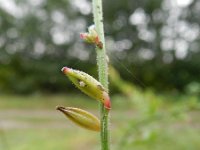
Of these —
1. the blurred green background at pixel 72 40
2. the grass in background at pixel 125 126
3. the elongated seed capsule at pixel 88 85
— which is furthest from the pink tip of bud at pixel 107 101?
the blurred green background at pixel 72 40

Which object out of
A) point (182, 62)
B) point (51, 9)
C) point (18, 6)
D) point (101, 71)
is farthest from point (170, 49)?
point (101, 71)

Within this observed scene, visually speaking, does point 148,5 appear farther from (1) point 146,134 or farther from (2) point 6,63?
(1) point 146,134

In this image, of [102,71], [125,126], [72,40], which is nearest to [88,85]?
[102,71]

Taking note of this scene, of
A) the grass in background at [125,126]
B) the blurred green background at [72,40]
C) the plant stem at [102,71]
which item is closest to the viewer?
the plant stem at [102,71]

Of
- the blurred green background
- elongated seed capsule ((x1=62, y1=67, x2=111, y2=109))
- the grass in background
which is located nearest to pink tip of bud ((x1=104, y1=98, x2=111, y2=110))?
elongated seed capsule ((x1=62, y1=67, x2=111, y2=109))

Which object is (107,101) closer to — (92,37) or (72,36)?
(92,37)

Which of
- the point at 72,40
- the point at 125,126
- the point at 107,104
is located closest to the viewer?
the point at 107,104

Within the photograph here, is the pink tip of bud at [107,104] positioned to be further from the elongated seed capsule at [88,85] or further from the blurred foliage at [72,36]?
the blurred foliage at [72,36]
